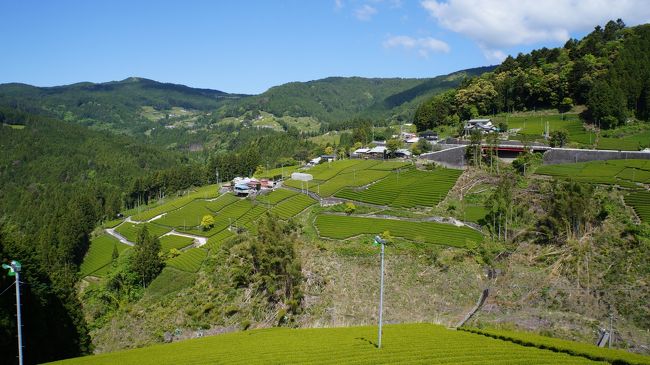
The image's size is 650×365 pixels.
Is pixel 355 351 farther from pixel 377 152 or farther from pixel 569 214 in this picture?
pixel 377 152

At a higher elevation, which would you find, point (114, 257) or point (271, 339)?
point (271, 339)

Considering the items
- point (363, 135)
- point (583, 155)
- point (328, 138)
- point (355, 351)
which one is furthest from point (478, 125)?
point (328, 138)

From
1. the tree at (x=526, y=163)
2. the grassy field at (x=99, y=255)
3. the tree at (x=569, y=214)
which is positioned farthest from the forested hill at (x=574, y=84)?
the grassy field at (x=99, y=255)

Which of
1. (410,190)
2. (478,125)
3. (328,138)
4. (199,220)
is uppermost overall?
(478,125)

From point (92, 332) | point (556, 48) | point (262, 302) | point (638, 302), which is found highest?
point (556, 48)

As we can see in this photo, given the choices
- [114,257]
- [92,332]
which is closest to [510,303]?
[92,332]

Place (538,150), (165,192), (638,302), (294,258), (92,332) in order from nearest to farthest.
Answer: (638,302) < (294,258) < (92,332) < (538,150) < (165,192)

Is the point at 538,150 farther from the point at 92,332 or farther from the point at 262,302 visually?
the point at 92,332

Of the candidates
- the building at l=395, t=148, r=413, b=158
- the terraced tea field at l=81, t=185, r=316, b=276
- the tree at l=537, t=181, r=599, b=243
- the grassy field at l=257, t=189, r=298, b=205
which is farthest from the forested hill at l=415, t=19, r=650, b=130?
the terraced tea field at l=81, t=185, r=316, b=276
